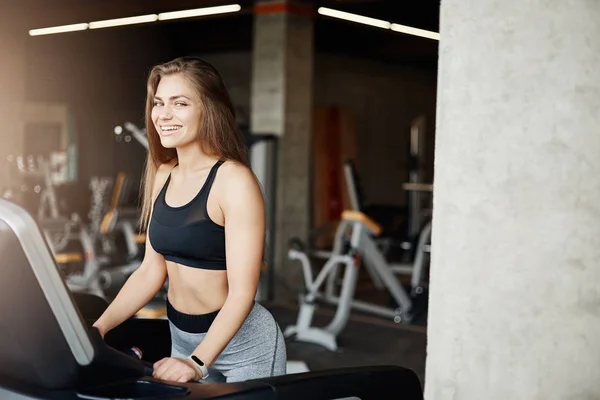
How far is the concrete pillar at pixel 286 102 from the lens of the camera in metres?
7.71

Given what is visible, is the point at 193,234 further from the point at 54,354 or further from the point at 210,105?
the point at 54,354

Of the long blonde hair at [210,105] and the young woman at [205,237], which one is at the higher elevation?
the long blonde hair at [210,105]

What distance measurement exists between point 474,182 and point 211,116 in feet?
3.43

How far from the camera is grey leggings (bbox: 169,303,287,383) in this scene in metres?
1.59

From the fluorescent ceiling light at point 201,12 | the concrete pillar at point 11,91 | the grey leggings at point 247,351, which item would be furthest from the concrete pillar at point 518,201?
the concrete pillar at point 11,91

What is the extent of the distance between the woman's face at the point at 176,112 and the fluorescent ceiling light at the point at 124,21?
24.5 ft

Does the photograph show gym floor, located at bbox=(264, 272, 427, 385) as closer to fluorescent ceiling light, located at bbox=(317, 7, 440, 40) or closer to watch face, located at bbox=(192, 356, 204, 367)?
watch face, located at bbox=(192, 356, 204, 367)

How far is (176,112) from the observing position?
1537mm

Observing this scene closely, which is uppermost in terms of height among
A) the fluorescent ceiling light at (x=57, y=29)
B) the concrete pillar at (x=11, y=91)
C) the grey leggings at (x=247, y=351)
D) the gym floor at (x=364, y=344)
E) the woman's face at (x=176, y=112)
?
the fluorescent ceiling light at (x=57, y=29)

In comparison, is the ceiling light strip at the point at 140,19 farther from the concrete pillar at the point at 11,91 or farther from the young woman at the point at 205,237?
the young woman at the point at 205,237

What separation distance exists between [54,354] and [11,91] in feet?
27.7

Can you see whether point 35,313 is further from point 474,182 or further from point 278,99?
point 278,99

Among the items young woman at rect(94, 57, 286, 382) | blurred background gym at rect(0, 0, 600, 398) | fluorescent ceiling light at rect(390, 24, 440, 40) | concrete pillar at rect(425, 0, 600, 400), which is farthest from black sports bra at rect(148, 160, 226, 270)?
fluorescent ceiling light at rect(390, 24, 440, 40)

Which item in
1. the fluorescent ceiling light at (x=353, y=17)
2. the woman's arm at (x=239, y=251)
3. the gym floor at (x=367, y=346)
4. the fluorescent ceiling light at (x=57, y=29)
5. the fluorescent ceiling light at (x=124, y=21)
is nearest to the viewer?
the woman's arm at (x=239, y=251)
